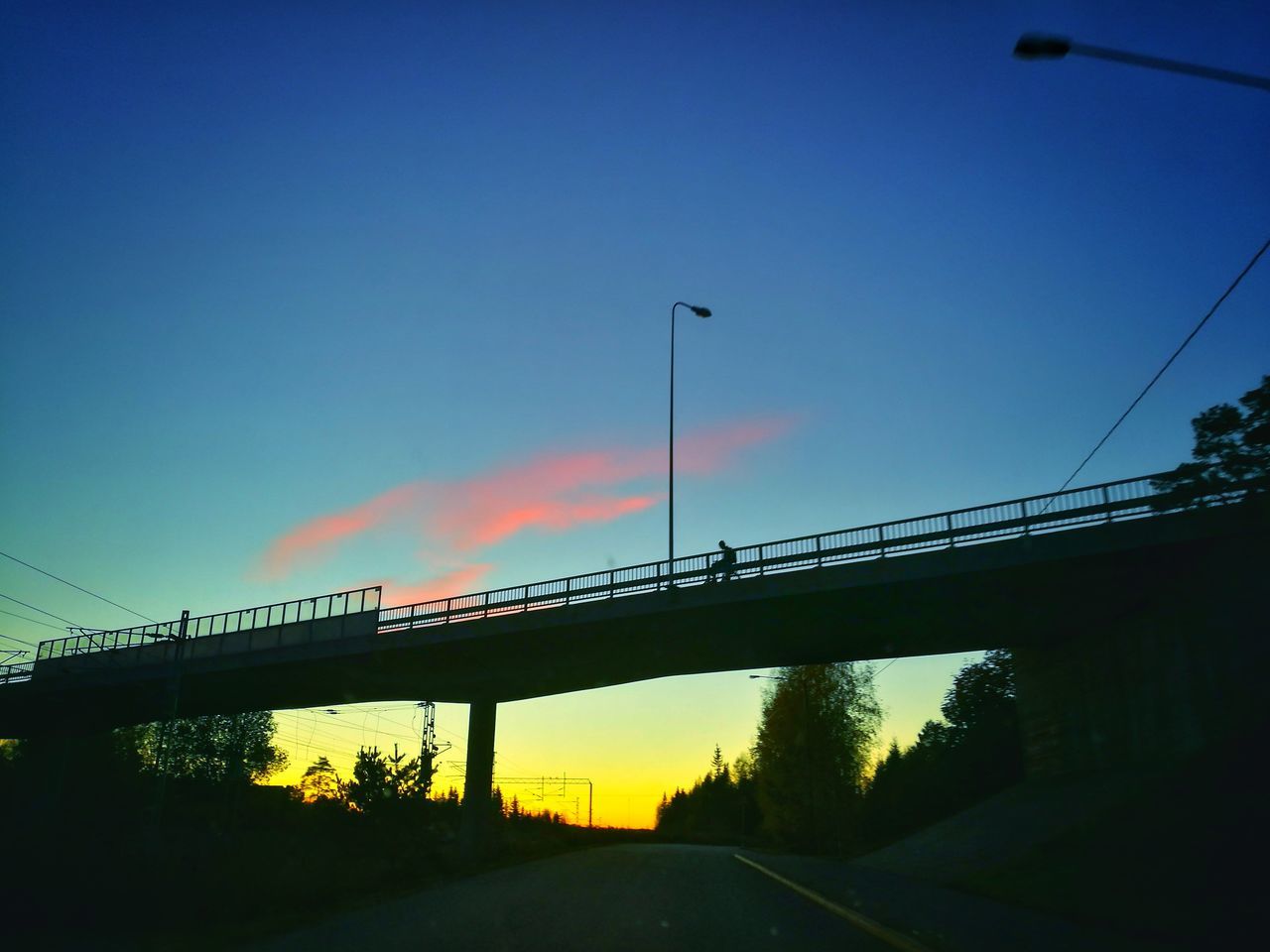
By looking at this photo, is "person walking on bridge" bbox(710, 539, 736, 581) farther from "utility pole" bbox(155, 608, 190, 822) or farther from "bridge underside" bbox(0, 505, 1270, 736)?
"utility pole" bbox(155, 608, 190, 822)

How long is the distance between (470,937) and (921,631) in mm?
25577

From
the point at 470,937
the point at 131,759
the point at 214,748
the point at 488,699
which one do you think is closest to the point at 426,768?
the point at 488,699

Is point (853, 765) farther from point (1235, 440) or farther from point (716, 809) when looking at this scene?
point (716, 809)

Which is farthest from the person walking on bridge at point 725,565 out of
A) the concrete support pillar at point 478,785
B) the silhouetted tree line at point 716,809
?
the silhouetted tree line at point 716,809

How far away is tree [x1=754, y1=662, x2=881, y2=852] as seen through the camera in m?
59.2

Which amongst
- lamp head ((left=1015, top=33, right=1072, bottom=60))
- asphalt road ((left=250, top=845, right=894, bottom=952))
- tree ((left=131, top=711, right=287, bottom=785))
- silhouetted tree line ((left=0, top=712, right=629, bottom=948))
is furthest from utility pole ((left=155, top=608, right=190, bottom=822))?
tree ((left=131, top=711, right=287, bottom=785))

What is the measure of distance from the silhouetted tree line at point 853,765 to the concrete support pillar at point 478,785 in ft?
63.7

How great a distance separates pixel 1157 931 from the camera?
12.9 m

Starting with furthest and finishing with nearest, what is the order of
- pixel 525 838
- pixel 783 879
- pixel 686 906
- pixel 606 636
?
pixel 525 838, pixel 606 636, pixel 783 879, pixel 686 906

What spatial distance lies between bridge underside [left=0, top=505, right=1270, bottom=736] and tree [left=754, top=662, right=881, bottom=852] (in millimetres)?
20791

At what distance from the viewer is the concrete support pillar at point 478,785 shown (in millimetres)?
46344

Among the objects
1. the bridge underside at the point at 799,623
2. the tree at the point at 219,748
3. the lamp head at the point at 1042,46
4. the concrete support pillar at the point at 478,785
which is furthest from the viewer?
the tree at the point at 219,748

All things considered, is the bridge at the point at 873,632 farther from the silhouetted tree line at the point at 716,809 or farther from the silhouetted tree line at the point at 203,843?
the silhouetted tree line at the point at 716,809

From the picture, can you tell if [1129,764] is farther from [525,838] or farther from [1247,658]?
[525,838]
